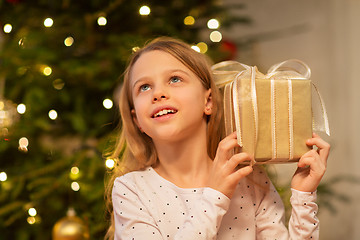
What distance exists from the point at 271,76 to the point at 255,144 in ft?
0.58

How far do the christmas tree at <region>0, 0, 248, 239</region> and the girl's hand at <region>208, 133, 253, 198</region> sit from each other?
86 cm

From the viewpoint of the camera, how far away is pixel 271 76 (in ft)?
3.23

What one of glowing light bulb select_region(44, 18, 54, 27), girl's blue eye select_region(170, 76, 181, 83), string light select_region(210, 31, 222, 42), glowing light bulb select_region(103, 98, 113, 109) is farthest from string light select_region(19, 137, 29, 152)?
girl's blue eye select_region(170, 76, 181, 83)

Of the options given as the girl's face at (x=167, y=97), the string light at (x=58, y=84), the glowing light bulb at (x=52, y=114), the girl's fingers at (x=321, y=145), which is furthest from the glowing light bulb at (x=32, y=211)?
the girl's fingers at (x=321, y=145)

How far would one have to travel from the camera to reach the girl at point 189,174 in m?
0.92

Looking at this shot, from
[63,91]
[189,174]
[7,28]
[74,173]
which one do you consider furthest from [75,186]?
[189,174]

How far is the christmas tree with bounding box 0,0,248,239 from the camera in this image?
1.85 m

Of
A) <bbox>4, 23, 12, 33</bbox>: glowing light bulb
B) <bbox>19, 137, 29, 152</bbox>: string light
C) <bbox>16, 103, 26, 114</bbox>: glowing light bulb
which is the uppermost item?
<bbox>4, 23, 12, 33</bbox>: glowing light bulb

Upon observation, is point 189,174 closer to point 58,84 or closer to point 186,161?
point 186,161

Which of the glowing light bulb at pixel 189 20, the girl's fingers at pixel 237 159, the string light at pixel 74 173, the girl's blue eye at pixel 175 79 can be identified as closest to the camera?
the girl's fingers at pixel 237 159

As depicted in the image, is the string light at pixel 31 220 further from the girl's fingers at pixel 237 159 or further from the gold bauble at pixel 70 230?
the girl's fingers at pixel 237 159

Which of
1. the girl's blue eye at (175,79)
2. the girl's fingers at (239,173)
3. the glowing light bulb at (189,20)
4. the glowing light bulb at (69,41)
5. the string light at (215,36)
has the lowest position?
the girl's fingers at (239,173)

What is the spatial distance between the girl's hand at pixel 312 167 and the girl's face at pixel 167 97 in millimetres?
262

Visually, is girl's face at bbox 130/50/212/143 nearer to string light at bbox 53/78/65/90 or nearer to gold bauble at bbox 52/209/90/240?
gold bauble at bbox 52/209/90/240
